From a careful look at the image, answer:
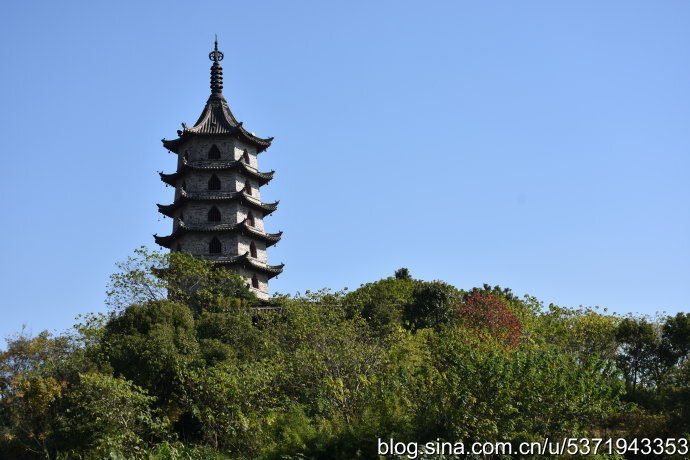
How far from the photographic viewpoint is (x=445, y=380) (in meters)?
16.6

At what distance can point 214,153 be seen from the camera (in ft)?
139

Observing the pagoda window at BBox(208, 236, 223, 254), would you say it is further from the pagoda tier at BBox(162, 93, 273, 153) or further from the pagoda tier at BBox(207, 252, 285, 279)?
the pagoda tier at BBox(162, 93, 273, 153)

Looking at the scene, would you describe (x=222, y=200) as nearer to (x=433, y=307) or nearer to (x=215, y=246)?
(x=215, y=246)

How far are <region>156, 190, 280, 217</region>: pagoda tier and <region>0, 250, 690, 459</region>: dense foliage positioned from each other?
8.65 meters

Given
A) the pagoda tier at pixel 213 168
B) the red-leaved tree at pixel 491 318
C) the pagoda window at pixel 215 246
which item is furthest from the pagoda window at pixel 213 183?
the red-leaved tree at pixel 491 318

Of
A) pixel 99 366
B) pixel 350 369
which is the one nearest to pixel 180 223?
pixel 99 366

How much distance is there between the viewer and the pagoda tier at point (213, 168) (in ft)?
135

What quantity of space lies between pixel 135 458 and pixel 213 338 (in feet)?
21.4

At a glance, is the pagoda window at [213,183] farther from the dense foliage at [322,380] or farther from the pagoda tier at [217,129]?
the dense foliage at [322,380]

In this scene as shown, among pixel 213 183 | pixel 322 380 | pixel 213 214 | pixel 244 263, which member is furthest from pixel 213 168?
pixel 322 380

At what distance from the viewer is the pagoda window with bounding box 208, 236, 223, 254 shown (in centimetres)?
4025

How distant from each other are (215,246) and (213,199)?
7.96ft

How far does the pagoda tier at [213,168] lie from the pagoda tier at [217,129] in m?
1.53

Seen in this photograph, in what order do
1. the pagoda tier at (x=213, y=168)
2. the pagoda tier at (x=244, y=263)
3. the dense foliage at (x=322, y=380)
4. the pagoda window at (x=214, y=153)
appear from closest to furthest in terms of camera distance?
1. the dense foliage at (x=322, y=380)
2. the pagoda tier at (x=244, y=263)
3. the pagoda tier at (x=213, y=168)
4. the pagoda window at (x=214, y=153)
